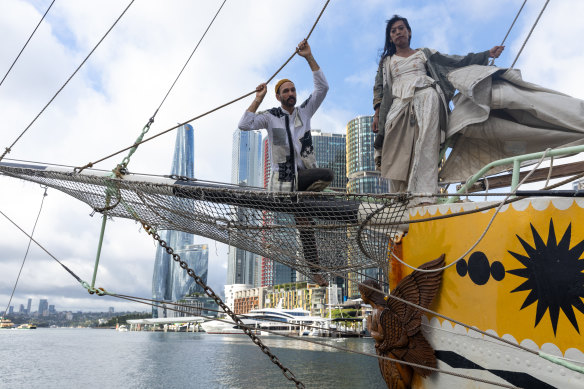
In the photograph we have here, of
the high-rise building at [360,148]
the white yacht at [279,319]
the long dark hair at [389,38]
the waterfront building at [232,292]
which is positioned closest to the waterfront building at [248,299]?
the waterfront building at [232,292]

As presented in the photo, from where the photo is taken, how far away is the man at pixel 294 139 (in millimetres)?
3488

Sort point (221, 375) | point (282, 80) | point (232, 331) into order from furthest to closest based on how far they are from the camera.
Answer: point (232, 331) → point (221, 375) → point (282, 80)

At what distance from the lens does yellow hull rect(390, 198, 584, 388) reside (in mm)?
2020

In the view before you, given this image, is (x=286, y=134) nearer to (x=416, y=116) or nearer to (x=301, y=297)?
(x=416, y=116)

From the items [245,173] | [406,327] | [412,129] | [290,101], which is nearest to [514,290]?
[406,327]

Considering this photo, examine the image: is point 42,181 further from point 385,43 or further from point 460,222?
point 460,222

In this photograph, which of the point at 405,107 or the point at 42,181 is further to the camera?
the point at 42,181

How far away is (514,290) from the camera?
87.4 inches

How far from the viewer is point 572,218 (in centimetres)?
204

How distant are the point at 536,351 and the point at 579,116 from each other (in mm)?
1941

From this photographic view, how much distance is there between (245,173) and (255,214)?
127071mm

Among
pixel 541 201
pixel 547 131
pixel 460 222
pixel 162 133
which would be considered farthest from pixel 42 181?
pixel 547 131

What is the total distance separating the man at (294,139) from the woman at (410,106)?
1.88 ft

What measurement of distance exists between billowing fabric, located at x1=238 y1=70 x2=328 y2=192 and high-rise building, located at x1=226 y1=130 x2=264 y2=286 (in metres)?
103
